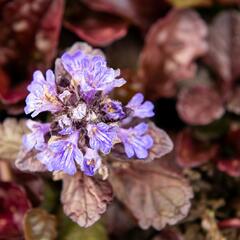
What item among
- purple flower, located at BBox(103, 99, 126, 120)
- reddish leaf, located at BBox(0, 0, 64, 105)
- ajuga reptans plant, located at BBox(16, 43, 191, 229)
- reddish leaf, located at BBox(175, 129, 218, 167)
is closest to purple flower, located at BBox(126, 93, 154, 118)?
ajuga reptans plant, located at BBox(16, 43, 191, 229)

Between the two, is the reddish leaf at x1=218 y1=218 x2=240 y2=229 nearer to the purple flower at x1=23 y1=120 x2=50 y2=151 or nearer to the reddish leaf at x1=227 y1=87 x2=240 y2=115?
the reddish leaf at x1=227 y1=87 x2=240 y2=115

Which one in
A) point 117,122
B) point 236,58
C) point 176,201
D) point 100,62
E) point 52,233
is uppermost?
point 100,62

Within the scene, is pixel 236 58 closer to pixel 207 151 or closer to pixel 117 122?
pixel 207 151

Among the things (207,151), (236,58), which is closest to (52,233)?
(207,151)

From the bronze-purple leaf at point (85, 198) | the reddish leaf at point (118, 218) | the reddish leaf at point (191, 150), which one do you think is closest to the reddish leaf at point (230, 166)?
the reddish leaf at point (191, 150)

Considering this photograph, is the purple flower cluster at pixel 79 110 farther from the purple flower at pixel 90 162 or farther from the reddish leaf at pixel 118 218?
the reddish leaf at pixel 118 218

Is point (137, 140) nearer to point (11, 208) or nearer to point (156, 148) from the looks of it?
point (156, 148)
